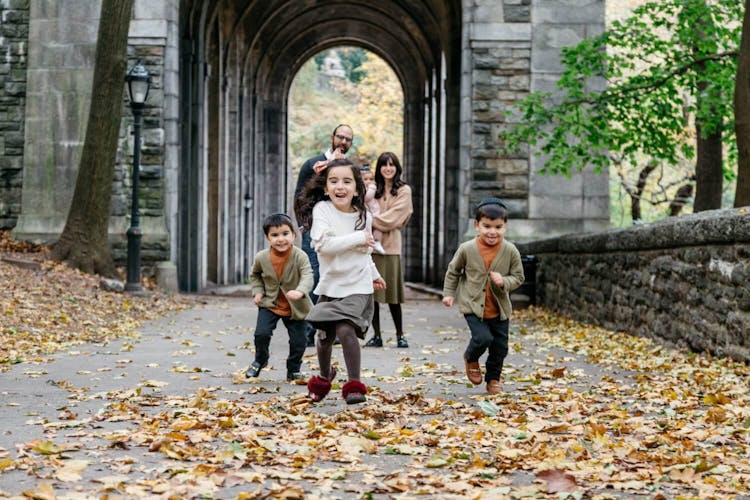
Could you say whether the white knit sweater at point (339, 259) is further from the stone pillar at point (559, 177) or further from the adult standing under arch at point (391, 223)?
the stone pillar at point (559, 177)

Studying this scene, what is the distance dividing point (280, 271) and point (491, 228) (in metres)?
1.41

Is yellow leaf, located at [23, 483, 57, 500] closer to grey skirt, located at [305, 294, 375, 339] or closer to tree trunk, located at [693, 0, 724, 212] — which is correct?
grey skirt, located at [305, 294, 375, 339]

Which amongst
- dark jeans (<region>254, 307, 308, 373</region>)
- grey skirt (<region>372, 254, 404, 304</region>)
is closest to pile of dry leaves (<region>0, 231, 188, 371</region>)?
dark jeans (<region>254, 307, 308, 373</region>)

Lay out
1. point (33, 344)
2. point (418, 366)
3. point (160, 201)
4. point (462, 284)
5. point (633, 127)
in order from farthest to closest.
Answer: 1. point (160, 201)
2. point (633, 127)
3. point (33, 344)
4. point (418, 366)
5. point (462, 284)

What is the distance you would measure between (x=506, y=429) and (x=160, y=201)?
12646mm

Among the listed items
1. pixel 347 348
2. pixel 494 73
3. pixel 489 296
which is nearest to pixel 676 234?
pixel 489 296

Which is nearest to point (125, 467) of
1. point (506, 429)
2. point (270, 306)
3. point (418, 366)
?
point (506, 429)

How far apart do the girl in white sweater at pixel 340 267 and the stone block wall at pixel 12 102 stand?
12410 mm

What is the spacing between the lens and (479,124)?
1745 cm

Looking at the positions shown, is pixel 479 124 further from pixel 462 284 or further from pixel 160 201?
pixel 462 284

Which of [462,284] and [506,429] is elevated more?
[462,284]

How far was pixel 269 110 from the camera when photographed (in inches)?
1407

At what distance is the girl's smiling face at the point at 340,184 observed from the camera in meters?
6.26

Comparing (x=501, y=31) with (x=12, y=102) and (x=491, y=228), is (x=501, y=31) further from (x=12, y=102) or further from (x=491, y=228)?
(x=491, y=228)
